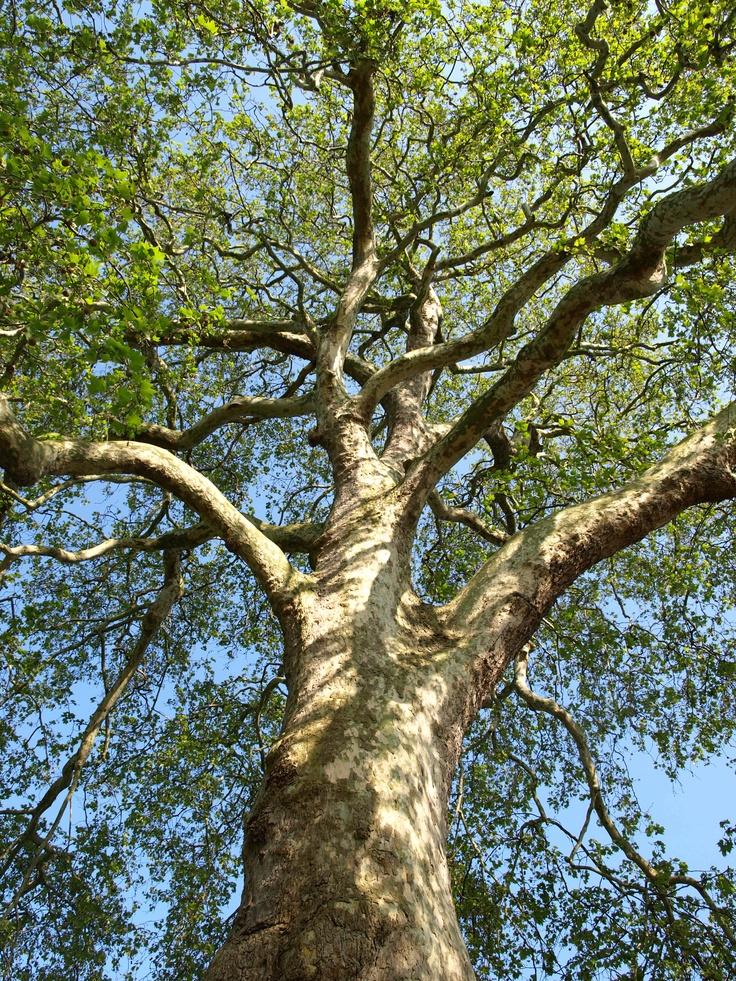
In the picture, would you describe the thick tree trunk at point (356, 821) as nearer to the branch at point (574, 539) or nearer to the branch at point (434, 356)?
the branch at point (574, 539)

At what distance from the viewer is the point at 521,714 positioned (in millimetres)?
9562

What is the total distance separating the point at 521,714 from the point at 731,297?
6285 millimetres

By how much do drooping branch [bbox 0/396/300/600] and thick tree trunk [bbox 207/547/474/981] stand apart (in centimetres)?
46

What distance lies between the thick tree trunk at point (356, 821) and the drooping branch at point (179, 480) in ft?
1.52

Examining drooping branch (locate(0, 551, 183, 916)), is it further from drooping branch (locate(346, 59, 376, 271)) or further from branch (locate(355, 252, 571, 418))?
drooping branch (locate(346, 59, 376, 271))

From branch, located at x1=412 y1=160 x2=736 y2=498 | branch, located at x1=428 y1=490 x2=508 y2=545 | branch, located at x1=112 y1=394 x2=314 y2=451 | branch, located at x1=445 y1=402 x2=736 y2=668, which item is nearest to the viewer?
branch, located at x1=445 y1=402 x2=736 y2=668

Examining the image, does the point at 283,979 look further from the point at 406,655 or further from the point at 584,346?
the point at 584,346

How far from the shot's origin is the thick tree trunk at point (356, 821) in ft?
7.36

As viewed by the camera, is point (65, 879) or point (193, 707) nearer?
point (65, 879)

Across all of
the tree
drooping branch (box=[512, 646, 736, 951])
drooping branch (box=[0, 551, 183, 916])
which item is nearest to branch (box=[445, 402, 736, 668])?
the tree

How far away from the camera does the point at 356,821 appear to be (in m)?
2.62

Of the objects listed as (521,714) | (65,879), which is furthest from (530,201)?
(65,879)

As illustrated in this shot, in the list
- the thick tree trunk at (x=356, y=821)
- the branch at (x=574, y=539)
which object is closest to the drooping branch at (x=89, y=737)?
the thick tree trunk at (x=356, y=821)

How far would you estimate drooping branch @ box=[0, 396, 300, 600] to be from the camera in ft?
13.5
